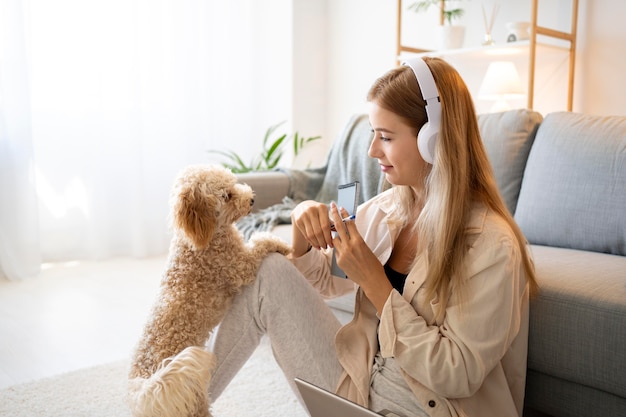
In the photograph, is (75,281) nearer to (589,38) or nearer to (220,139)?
(220,139)

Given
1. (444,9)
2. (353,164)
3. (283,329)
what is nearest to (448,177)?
(283,329)

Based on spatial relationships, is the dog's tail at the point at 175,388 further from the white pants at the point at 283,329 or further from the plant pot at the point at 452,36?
the plant pot at the point at 452,36

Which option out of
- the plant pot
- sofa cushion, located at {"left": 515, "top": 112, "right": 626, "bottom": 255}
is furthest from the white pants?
the plant pot

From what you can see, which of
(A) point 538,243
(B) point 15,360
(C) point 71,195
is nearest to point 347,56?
(C) point 71,195

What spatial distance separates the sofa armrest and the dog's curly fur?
115cm

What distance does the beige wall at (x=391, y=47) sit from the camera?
314 cm

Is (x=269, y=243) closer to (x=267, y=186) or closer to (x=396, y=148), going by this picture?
(x=396, y=148)

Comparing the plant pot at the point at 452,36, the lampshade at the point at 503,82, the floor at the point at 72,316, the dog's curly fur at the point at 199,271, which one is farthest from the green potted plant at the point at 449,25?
the dog's curly fur at the point at 199,271

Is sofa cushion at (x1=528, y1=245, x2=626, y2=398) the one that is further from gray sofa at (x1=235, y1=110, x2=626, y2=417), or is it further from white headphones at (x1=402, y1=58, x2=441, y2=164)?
white headphones at (x1=402, y1=58, x2=441, y2=164)

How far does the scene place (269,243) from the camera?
1622 millimetres

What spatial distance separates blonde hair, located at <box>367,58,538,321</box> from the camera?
1.16m

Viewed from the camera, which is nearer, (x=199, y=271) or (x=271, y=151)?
(x=199, y=271)

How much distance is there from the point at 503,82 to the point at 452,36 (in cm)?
53

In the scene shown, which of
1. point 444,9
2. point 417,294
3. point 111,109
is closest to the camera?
point 417,294
